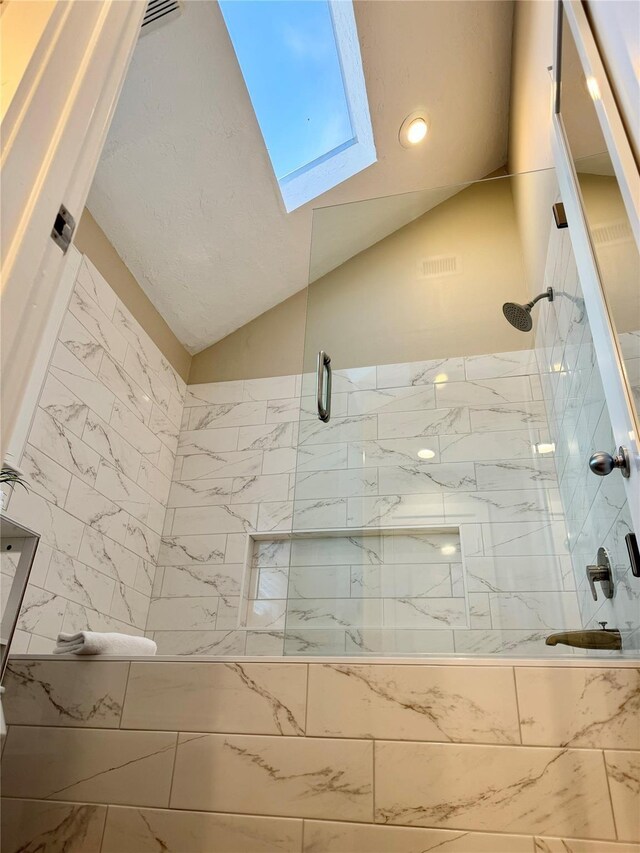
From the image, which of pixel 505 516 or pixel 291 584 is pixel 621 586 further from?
pixel 291 584

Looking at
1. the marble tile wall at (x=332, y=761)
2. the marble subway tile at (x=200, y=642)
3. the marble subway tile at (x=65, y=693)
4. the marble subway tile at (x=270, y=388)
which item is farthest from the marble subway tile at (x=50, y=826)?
the marble subway tile at (x=270, y=388)

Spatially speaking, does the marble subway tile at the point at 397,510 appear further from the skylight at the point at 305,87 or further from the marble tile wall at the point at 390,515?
the skylight at the point at 305,87

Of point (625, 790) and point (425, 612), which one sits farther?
point (425, 612)

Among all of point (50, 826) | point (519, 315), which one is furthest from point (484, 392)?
point (50, 826)

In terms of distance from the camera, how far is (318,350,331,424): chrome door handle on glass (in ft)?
8.34

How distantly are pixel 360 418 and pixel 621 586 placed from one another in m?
1.30

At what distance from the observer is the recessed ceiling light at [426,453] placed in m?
2.66

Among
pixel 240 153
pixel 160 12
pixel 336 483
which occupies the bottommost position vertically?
pixel 336 483

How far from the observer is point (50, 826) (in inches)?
55.1

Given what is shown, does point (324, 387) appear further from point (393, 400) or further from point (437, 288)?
point (437, 288)

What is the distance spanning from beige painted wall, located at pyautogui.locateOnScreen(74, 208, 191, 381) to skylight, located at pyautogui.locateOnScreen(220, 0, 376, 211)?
38.3 inches

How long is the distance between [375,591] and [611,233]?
1.56 m

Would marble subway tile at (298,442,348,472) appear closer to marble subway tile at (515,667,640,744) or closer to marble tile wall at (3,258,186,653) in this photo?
marble tile wall at (3,258,186,653)

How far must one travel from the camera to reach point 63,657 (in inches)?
64.3
